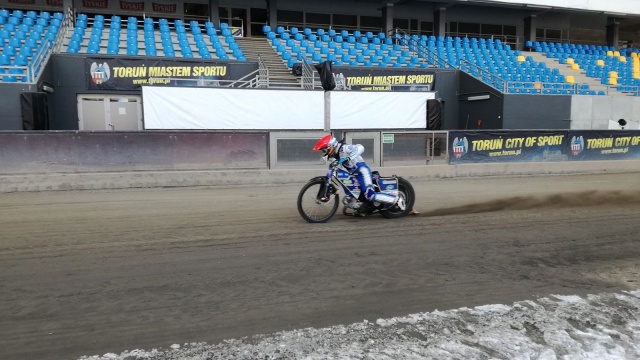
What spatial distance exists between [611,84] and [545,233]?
26.0 meters

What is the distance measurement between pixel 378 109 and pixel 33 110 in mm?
12135

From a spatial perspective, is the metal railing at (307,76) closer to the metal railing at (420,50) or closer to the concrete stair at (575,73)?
the metal railing at (420,50)

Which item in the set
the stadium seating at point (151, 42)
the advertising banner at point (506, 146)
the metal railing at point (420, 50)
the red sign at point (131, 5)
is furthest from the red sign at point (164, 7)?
the advertising banner at point (506, 146)

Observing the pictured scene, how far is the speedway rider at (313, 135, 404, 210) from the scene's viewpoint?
311 inches

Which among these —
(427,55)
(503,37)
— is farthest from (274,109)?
(503,37)

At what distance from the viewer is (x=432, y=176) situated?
48.5ft

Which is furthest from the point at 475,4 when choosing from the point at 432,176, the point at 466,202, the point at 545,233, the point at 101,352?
the point at 101,352

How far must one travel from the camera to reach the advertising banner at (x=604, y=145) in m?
16.9

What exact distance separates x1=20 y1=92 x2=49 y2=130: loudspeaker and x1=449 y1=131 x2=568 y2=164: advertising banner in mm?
13633

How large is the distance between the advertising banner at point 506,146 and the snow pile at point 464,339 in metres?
11.4

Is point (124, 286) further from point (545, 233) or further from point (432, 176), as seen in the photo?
point (432, 176)

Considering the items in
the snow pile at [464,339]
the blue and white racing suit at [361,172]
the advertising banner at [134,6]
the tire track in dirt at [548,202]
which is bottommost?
the snow pile at [464,339]

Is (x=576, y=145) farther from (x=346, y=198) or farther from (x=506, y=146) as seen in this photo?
(x=346, y=198)

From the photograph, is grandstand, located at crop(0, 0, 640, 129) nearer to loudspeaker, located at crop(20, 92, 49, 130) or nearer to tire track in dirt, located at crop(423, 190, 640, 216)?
loudspeaker, located at crop(20, 92, 49, 130)
